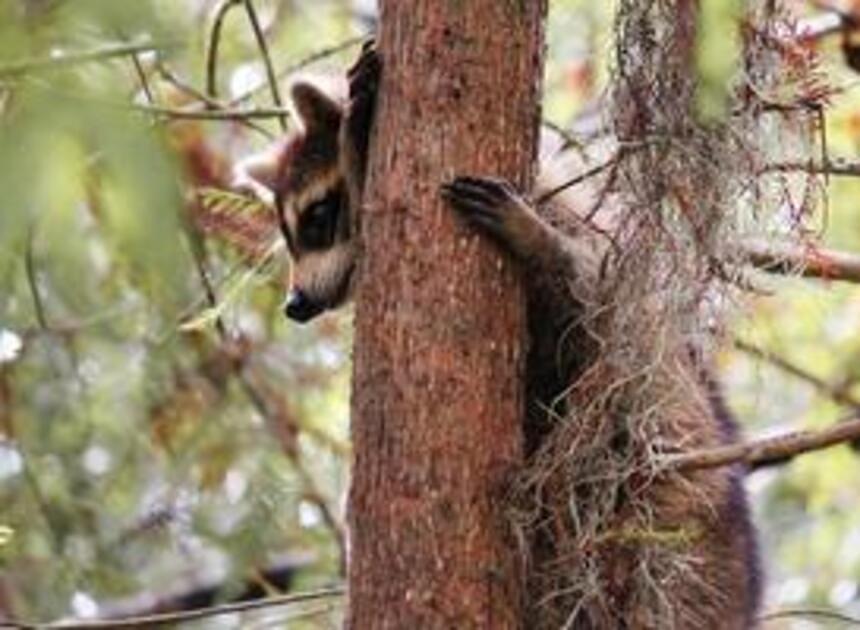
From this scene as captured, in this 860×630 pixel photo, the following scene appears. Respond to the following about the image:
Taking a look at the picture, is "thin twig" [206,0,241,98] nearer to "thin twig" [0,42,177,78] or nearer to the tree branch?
the tree branch

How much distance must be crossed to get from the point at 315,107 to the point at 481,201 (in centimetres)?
93

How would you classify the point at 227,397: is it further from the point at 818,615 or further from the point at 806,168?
the point at 806,168

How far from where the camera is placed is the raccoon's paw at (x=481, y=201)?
268 cm

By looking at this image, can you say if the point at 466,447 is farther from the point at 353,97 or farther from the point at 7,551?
the point at 7,551

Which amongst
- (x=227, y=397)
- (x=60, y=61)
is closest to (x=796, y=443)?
(x=60, y=61)

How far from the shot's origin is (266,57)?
12.8 feet

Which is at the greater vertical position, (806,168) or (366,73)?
(366,73)

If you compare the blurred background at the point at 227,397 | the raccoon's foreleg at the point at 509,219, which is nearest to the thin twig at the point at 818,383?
the blurred background at the point at 227,397

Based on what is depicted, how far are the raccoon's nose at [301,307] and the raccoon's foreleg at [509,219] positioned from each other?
0.81m

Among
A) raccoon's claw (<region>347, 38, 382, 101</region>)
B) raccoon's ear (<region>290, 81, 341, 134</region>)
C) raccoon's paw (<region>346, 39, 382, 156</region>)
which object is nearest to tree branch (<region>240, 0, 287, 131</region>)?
raccoon's ear (<region>290, 81, 341, 134</region>)

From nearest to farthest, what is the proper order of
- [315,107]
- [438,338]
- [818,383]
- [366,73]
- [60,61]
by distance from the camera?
[60,61]
[438,338]
[366,73]
[315,107]
[818,383]

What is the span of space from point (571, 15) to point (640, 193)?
155 centimetres

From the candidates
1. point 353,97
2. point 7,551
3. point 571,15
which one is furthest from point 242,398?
point 353,97

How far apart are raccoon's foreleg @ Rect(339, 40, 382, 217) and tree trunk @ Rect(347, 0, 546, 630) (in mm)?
31
